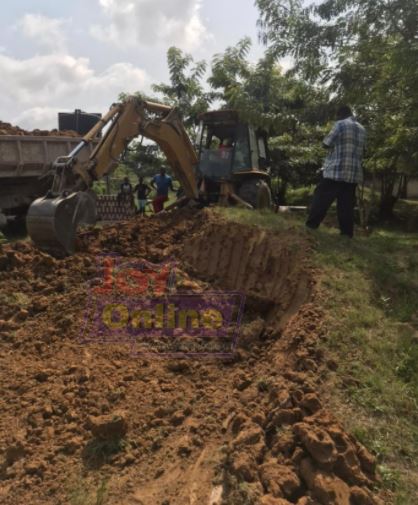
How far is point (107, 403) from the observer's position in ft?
12.1

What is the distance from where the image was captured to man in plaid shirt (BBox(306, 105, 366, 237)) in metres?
6.68

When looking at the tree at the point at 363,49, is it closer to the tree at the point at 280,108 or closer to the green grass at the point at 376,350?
the tree at the point at 280,108

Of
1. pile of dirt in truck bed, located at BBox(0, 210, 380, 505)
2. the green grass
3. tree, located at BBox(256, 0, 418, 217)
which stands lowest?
pile of dirt in truck bed, located at BBox(0, 210, 380, 505)

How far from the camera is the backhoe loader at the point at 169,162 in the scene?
6500mm

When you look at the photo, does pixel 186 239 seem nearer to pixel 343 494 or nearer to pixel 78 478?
pixel 78 478

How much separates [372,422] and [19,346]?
3263 millimetres

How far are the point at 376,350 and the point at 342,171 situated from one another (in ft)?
11.0

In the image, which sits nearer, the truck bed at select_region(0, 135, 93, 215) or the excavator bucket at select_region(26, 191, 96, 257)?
the excavator bucket at select_region(26, 191, 96, 257)

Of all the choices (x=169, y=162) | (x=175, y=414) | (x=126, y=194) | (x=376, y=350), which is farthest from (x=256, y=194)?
(x=175, y=414)

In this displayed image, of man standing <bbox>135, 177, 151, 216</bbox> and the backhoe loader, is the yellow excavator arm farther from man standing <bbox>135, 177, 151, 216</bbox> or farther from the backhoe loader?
man standing <bbox>135, 177, 151, 216</bbox>

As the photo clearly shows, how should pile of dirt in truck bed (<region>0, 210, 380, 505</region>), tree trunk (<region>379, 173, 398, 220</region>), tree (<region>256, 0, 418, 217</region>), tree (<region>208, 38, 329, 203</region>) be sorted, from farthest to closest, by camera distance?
tree trunk (<region>379, 173, 398, 220</region>)
tree (<region>208, 38, 329, 203</region>)
tree (<region>256, 0, 418, 217</region>)
pile of dirt in truck bed (<region>0, 210, 380, 505</region>)

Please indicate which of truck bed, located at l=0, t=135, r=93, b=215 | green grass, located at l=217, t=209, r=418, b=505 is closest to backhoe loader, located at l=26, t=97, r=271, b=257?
truck bed, located at l=0, t=135, r=93, b=215

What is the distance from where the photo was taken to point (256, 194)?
32.2ft

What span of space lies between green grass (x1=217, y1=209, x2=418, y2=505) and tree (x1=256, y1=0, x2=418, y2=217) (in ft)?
8.12
